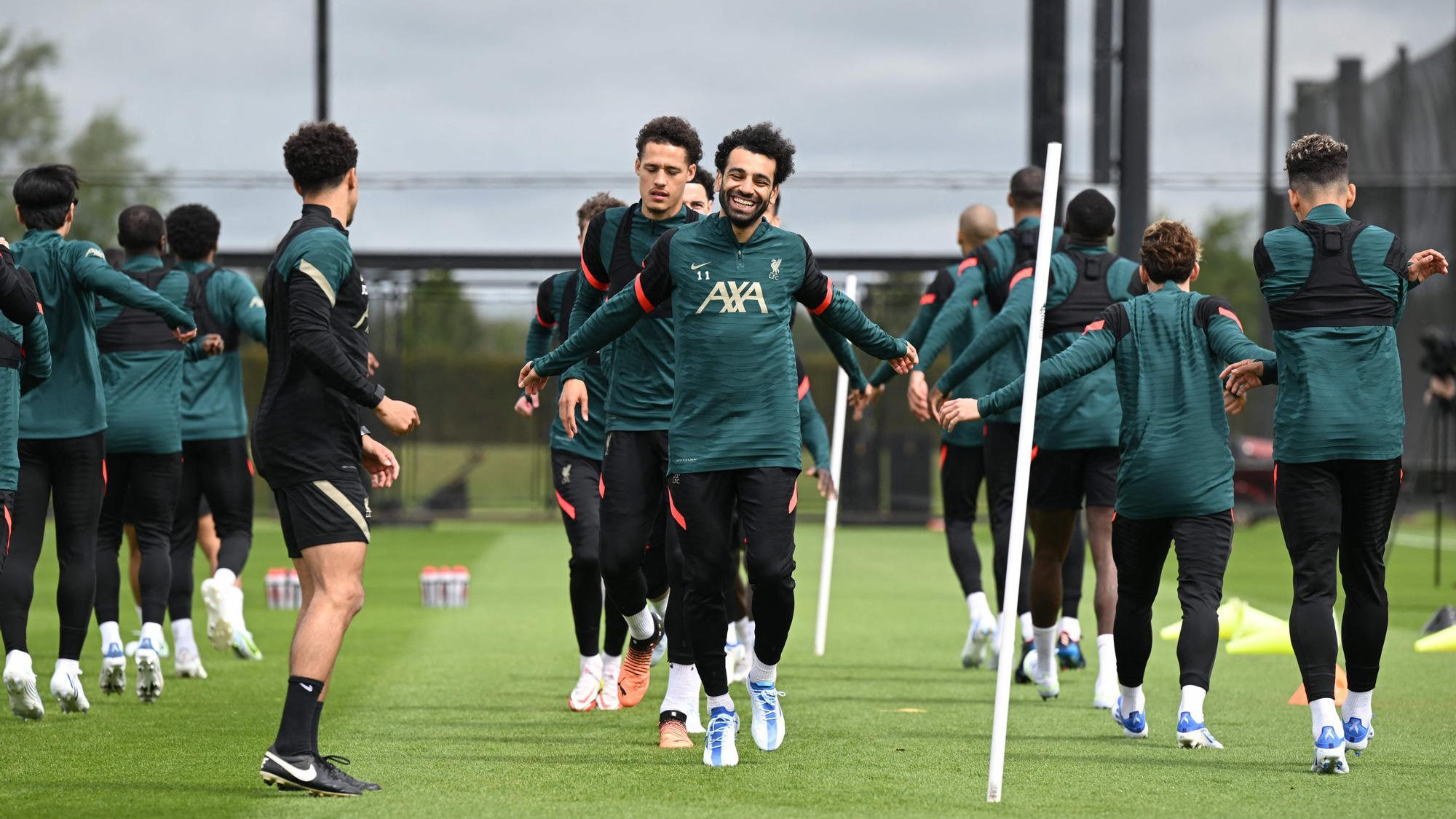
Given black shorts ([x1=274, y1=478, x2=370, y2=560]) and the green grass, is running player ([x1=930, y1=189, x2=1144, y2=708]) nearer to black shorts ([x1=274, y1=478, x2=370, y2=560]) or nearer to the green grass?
the green grass

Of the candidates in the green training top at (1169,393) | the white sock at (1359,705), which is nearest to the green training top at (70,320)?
the green training top at (1169,393)

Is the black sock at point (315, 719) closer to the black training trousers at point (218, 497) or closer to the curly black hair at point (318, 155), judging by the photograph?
the curly black hair at point (318, 155)

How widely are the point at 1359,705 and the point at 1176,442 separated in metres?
1.07

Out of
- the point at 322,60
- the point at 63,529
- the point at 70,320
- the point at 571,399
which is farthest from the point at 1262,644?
the point at 322,60

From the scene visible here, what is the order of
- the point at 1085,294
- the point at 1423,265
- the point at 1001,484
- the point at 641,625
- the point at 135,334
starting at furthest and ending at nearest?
the point at 1001,484, the point at 135,334, the point at 1085,294, the point at 641,625, the point at 1423,265

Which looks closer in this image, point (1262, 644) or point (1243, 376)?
point (1243, 376)

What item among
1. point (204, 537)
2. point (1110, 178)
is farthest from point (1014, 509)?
point (1110, 178)

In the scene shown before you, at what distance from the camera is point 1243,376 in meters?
5.98

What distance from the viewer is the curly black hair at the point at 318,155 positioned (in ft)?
17.8

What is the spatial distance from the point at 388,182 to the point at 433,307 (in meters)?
1.84

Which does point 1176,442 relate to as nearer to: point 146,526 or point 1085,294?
point 1085,294

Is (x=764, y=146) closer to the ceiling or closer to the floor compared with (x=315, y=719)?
closer to the ceiling

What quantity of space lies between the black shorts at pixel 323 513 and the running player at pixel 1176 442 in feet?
6.79

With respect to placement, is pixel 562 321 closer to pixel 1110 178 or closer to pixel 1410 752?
pixel 1410 752
